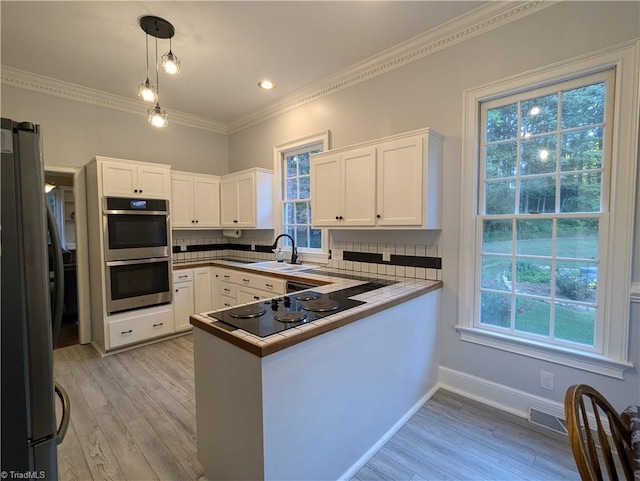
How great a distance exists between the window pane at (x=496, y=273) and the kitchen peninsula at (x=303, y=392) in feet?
2.47

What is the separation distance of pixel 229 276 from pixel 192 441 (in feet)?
6.78

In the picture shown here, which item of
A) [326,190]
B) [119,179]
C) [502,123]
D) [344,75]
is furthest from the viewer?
[119,179]

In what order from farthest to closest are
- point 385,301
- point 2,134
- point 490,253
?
point 490,253 → point 385,301 → point 2,134

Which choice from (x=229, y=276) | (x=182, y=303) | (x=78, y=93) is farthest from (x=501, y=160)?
(x=78, y=93)

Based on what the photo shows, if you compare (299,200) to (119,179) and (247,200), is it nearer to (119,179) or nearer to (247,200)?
(247,200)

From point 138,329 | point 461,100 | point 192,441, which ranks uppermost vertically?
point 461,100

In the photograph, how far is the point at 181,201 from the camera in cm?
404

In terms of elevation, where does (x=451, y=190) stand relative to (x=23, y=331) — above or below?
above

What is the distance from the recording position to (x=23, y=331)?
971mm

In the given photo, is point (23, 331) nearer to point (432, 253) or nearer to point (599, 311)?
point (432, 253)

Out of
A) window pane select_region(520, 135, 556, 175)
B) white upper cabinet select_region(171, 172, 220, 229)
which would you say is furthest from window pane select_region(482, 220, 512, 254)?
white upper cabinet select_region(171, 172, 220, 229)

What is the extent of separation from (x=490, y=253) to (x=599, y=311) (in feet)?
2.34

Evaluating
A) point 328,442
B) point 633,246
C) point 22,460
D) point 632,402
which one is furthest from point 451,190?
point 22,460

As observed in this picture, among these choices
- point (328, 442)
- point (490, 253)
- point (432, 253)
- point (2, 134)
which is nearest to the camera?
point (2, 134)
